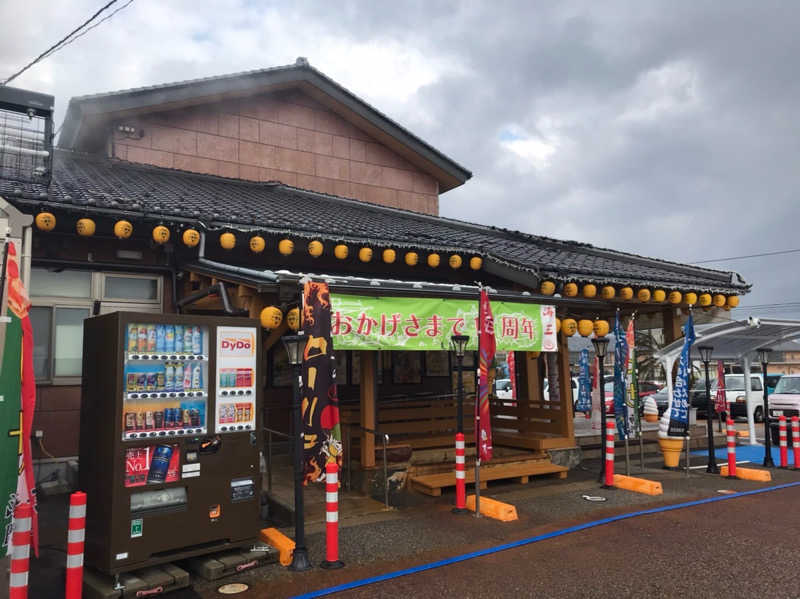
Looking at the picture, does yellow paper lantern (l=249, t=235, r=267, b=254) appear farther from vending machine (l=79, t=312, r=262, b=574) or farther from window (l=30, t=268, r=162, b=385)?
vending machine (l=79, t=312, r=262, b=574)

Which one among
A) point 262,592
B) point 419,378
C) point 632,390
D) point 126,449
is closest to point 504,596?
point 262,592

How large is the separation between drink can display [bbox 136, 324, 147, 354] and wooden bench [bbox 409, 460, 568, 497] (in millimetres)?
4925

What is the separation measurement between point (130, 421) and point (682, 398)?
10068 millimetres

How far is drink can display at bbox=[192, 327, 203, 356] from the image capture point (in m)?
5.79

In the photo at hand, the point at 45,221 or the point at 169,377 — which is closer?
the point at 169,377

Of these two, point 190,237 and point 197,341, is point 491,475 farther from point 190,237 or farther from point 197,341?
point 190,237

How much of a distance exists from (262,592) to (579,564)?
3145 millimetres

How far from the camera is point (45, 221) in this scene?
7461mm

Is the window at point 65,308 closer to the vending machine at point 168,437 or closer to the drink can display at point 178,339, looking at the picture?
the vending machine at point 168,437

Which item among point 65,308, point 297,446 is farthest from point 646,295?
point 65,308

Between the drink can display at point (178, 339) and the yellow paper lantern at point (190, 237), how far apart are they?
114 inches

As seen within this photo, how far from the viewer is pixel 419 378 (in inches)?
520

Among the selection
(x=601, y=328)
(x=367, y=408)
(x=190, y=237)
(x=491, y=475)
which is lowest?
(x=491, y=475)

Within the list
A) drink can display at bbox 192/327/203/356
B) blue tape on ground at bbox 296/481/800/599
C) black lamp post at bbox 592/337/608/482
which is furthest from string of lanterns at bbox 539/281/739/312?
drink can display at bbox 192/327/203/356
